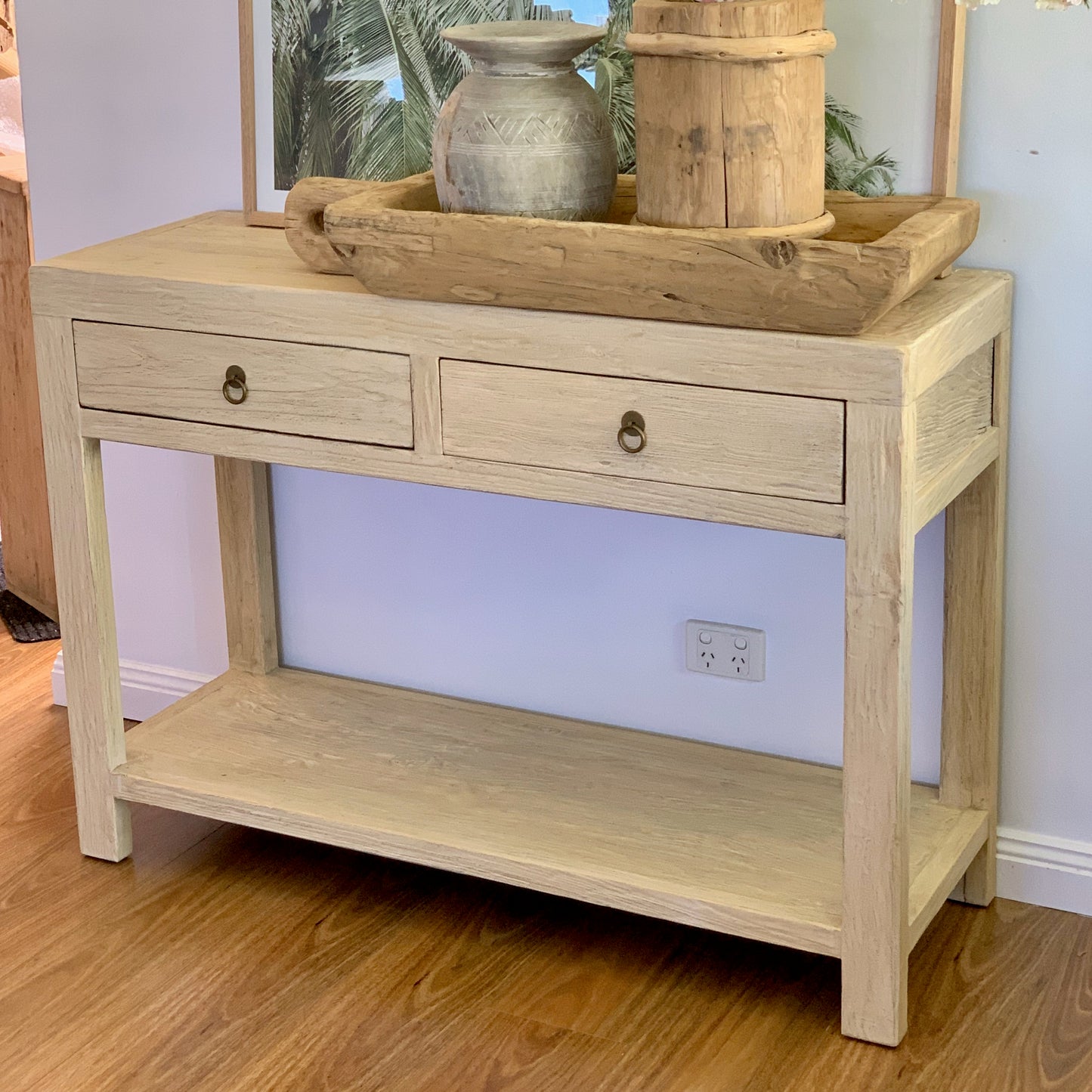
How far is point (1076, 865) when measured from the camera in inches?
80.7

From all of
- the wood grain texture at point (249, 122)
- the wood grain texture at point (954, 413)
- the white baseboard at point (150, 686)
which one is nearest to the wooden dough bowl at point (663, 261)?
the wood grain texture at point (954, 413)

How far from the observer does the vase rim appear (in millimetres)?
1762

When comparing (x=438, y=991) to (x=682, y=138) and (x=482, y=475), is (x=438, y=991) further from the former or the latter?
(x=682, y=138)

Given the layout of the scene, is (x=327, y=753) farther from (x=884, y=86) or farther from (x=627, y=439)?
(x=884, y=86)

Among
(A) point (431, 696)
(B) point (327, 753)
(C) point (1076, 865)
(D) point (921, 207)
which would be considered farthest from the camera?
(A) point (431, 696)

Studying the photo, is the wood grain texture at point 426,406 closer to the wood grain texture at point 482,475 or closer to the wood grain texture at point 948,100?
the wood grain texture at point 482,475

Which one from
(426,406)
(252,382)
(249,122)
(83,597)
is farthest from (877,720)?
(249,122)

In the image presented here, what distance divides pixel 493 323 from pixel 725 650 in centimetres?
67

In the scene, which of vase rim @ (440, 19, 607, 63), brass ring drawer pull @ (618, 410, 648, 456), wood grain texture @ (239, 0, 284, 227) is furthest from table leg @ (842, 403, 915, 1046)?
wood grain texture @ (239, 0, 284, 227)

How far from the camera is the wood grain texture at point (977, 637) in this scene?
1.93 m

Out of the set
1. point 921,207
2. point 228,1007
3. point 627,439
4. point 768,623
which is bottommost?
point 228,1007

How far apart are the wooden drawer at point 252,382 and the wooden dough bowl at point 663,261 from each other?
109 mm

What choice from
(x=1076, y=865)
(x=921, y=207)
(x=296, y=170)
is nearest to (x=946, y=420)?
(x=921, y=207)

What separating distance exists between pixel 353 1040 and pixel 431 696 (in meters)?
0.68
